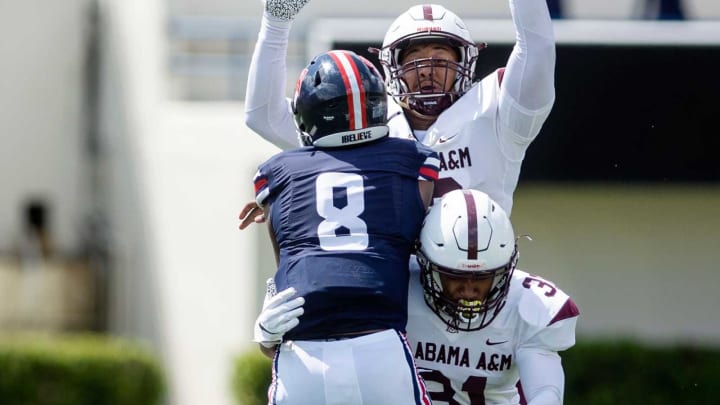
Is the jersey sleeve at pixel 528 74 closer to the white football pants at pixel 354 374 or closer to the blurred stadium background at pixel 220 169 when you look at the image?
the white football pants at pixel 354 374

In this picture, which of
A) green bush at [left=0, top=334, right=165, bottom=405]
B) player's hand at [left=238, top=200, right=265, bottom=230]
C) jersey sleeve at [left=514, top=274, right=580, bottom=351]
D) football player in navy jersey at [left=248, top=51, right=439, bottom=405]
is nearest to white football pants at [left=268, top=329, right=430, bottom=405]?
football player in navy jersey at [left=248, top=51, right=439, bottom=405]

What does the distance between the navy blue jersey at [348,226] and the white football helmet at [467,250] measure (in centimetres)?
8

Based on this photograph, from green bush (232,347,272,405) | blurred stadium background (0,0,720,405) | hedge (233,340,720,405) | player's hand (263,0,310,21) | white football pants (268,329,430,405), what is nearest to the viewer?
white football pants (268,329,430,405)

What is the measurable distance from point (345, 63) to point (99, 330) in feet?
38.1

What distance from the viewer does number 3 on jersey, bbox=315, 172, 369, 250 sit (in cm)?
489

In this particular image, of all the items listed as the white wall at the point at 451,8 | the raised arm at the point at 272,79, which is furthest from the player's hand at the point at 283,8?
the white wall at the point at 451,8

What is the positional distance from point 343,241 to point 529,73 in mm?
922

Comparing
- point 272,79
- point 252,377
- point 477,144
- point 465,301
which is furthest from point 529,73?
point 252,377

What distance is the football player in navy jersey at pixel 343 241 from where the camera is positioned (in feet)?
15.8

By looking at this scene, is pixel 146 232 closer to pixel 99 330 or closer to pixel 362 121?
pixel 99 330

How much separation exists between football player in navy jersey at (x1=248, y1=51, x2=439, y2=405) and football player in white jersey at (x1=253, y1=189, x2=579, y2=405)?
9 cm

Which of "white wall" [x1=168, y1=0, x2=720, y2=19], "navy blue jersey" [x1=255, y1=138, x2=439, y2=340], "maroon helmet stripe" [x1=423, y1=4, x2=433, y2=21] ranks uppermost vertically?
"maroon helmet stripe" [x1=423, y1=4, x2=433, y2=21]

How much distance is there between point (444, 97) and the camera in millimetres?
5578

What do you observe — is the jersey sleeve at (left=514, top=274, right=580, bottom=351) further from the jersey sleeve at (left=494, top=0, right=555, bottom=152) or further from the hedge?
the hedge
